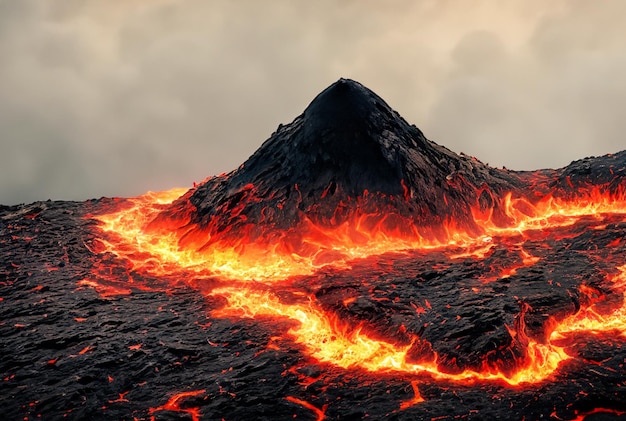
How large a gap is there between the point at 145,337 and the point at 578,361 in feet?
30.7

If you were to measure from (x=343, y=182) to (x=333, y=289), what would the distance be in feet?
20.6

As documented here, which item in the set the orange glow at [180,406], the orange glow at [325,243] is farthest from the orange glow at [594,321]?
the orange glow at [180,406]

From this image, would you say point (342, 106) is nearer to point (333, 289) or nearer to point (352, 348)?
point (333, 289)

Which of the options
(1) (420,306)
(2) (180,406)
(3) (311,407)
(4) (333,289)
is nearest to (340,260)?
(4) (333,289)

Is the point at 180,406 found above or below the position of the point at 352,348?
below

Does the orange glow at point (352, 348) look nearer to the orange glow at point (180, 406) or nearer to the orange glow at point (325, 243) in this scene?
the orange glow at point (325, 243)

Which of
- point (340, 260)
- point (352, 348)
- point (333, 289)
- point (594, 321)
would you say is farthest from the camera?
point (340, 260)

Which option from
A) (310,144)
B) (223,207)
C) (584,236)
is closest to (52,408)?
(223,207)

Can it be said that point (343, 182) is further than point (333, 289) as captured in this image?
Yes

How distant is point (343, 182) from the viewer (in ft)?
63.7

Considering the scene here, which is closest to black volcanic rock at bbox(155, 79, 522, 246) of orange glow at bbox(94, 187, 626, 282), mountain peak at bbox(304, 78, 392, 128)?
mountain peak at bbox(304, 78, 392, 128)

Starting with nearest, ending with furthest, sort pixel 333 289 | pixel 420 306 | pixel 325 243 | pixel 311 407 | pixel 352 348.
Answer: pixel 311 407 → pixel 352 348 → pixel 420 306 → pixel 333 289 → pixel 325 243

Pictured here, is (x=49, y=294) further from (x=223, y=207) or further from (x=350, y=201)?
(x=350, y=201)

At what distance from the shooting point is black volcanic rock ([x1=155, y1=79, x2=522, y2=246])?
746 inches
